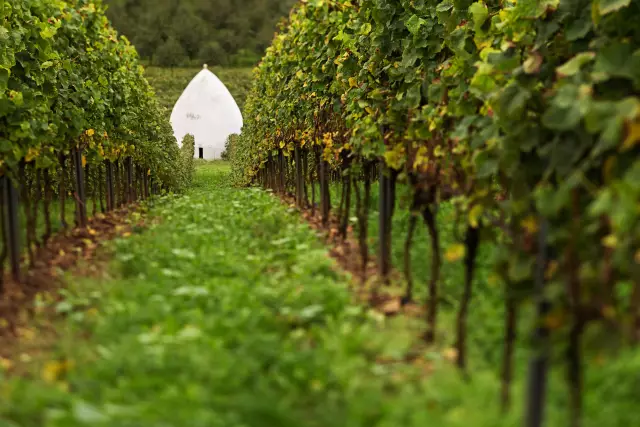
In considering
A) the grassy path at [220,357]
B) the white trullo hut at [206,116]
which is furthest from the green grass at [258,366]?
the white trullo hut at [206,116]

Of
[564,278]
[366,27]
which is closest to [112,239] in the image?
[366,27]

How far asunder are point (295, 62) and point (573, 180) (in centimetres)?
852

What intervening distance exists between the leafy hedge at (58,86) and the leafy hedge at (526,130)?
2831 millimetres

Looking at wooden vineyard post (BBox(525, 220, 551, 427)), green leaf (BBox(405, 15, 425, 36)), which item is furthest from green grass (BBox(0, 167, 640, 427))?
green leaf (BBox(405, 15, 425, 36))

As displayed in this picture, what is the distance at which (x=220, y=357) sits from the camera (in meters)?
2.87

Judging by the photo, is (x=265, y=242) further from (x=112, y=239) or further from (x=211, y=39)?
(x=211, y=39)

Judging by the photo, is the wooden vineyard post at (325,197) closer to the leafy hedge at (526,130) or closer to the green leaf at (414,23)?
the leafy hedge at (526,130)

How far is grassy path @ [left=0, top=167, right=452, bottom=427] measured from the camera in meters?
2.46

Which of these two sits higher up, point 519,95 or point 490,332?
point 519,95

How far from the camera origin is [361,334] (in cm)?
316

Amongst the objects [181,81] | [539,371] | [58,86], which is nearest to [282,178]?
[58,86]

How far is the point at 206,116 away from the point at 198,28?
4082cm

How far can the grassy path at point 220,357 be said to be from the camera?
8.06ft

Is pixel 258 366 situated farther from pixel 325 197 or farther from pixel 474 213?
pixel 325 197
